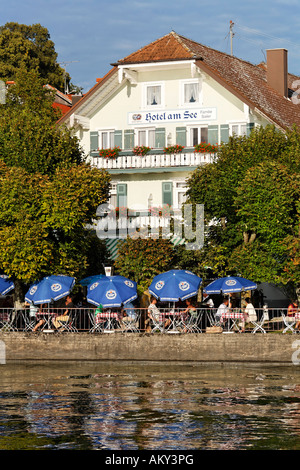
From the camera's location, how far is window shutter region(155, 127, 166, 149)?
164ft

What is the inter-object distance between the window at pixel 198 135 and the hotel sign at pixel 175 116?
467mm

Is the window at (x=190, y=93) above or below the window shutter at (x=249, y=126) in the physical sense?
above

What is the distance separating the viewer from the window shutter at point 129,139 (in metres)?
50.9

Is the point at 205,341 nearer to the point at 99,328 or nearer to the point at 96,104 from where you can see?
the point at 99,328

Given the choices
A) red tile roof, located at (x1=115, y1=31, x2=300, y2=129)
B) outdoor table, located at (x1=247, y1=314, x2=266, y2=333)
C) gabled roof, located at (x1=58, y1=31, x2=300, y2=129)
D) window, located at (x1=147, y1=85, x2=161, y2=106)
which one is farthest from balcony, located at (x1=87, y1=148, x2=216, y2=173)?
outdoor table, located at (x1=247, y1=314, x2=266, y2=333)

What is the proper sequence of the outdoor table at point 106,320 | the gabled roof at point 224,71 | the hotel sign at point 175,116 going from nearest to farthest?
the outdoor table at point 106,320 → the gabled roof at point 224,71 → the hotel sign at point 175,116

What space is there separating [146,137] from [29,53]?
99.4 feet

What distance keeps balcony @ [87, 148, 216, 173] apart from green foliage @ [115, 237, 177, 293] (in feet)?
26.1

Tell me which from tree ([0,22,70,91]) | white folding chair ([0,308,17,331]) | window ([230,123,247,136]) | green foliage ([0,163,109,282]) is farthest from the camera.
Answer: tree ([0,22,70,91])

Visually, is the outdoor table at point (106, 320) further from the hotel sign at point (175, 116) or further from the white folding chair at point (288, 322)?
the hotel sign at point (175, 116)

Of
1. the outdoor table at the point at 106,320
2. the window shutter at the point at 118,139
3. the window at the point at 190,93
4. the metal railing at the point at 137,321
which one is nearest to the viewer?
A: the metal railing at the point at 137,321

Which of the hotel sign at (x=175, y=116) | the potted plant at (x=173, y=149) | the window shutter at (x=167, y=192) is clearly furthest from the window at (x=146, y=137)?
the window shutter at (x=167, y=192)

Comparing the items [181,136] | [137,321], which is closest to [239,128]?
[181,136]

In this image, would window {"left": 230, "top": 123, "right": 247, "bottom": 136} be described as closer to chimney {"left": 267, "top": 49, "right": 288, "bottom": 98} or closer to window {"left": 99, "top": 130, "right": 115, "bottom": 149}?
window {"left": 99, "top": 130, "right": 115, "bottom": 149}
